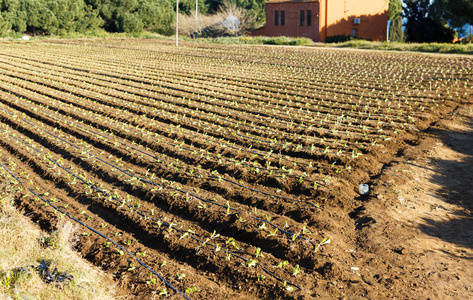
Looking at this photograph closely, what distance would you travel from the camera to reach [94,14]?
53.9 m

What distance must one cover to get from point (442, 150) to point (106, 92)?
11.4 metres

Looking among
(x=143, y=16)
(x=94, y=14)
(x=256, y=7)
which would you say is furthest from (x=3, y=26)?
(x=256, y=7)

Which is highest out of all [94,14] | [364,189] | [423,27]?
[94,14]

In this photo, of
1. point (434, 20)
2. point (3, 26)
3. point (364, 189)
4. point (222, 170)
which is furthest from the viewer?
point (3, 26)

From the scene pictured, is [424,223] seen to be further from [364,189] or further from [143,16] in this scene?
[143,16]

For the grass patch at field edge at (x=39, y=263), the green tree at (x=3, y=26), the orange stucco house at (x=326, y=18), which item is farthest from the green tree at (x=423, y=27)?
the grass patch at field edge at (x=39, y=263)

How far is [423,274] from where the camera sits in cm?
565

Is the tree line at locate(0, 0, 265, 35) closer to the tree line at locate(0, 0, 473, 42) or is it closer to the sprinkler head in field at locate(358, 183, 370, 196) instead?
the tree line at locate(0, 0, 473, 42)

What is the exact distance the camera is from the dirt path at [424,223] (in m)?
5.55

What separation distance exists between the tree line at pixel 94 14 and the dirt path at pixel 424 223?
154ft

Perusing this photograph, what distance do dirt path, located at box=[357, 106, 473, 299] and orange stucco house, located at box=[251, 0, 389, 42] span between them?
108ft

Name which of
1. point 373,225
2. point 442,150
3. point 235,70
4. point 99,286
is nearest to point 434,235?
point 373,225

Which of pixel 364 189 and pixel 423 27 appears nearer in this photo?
pixel 364 189

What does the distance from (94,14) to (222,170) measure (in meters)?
50.4
